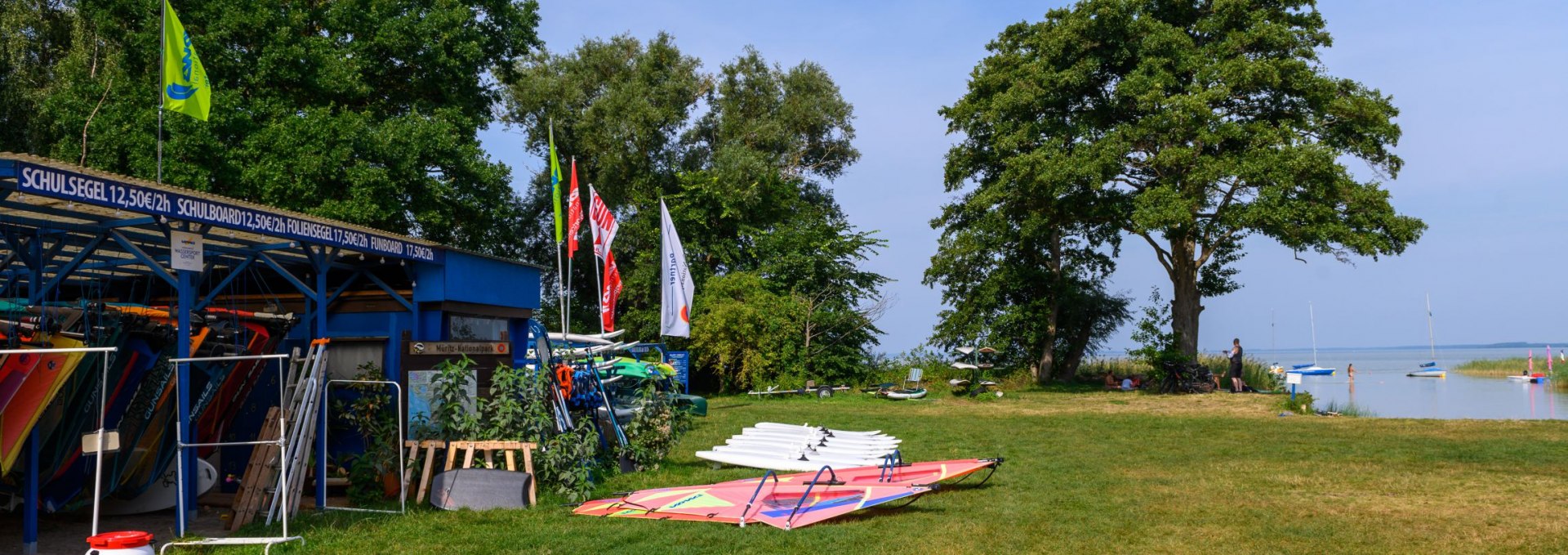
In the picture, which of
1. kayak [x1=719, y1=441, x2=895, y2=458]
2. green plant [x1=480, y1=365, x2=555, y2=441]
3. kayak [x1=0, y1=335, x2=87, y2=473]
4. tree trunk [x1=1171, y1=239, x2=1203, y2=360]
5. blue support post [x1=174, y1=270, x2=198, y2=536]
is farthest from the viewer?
tree trunk [x1=1171, y1=239, x2=1203, y2=360]

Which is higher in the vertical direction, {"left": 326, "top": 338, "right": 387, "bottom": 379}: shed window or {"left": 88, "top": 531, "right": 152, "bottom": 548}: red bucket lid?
{"left": 326, "top": 338, "right": 387, "bottom": 379}: shed window

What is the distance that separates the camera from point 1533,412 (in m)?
25.5

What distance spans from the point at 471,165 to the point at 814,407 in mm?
9591

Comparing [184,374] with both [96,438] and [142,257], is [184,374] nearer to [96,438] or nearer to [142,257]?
[142,257]

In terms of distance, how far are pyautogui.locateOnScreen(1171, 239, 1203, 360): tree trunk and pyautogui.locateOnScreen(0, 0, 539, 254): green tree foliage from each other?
56.2 ft

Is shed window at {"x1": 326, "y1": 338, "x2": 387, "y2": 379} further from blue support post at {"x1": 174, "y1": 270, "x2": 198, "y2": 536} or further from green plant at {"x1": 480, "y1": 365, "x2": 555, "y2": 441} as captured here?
blue support post at {"x1": 174, "y1": 270, "x2": 198, "y2": 536}

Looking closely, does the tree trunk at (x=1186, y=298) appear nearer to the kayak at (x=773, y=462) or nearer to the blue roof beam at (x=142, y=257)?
the kayak at (x=773, y=462)

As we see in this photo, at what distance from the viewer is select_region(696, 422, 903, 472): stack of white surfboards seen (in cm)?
1274

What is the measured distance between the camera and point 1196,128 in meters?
25.3

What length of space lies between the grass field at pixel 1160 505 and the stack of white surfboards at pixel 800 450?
33cm

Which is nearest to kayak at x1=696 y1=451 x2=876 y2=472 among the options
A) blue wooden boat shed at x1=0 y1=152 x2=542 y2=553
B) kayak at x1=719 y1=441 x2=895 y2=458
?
kayak at x1=719 y1=441 x2=895 y2=458

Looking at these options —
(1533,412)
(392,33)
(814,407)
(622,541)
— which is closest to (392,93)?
Answer: (392,33)

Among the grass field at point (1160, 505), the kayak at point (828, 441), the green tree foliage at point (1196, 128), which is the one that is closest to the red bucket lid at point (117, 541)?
the grass field at point (1160, 505)

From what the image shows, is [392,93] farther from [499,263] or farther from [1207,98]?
[1207,98]
